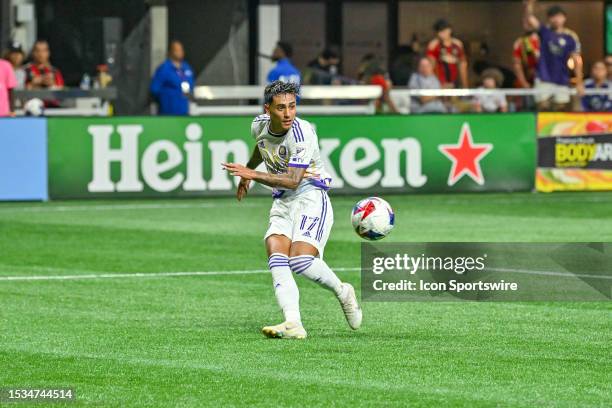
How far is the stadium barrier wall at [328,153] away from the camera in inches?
890

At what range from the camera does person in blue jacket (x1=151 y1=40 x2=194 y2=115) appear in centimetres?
2606

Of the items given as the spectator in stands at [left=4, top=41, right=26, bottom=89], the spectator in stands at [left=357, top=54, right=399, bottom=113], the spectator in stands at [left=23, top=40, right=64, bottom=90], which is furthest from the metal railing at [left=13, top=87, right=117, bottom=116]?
the spectator in stands at [left=357, top=54, right=399, bottom=113]

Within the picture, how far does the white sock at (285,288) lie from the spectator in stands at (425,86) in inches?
556

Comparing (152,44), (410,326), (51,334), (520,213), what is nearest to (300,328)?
(410,326)

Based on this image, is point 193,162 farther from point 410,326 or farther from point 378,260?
point 410,326

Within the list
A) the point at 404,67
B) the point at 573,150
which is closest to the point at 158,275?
the point at 573,150

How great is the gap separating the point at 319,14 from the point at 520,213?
44.2 feet

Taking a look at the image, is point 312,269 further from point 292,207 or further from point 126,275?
point 126,275

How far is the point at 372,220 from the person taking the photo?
11.5 meters

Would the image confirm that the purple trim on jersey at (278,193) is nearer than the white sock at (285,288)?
No

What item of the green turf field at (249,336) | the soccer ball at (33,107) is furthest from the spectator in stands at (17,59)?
the green turf field at (249,336)

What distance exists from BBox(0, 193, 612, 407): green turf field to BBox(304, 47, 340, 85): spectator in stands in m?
9.24

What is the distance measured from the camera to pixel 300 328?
1085 centimetres
